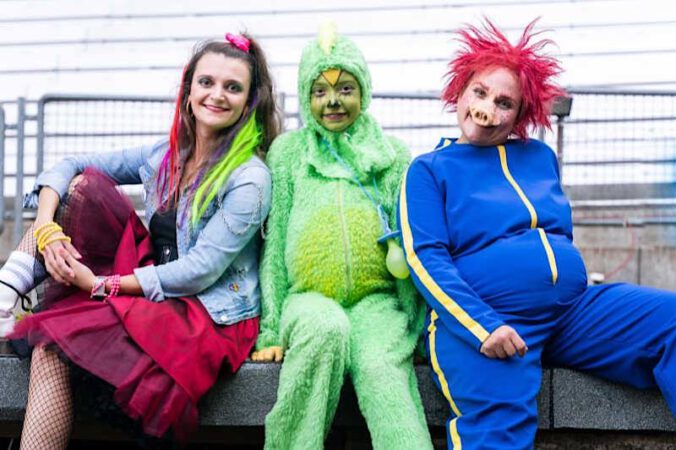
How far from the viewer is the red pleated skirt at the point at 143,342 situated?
3.38 metres

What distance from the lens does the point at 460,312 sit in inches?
133

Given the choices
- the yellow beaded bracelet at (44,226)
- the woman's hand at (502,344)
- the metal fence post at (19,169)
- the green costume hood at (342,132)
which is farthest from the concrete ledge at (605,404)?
the metal fence post at (19,169)

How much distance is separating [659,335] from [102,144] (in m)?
3.73

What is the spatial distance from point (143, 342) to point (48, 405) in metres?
0.35

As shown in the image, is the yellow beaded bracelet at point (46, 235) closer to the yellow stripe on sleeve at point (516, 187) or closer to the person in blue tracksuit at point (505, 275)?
the person in blue tracksuit at point (505, 275)

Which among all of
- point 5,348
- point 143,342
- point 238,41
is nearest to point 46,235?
point 5,348

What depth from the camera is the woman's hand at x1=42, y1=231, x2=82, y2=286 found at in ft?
11.9

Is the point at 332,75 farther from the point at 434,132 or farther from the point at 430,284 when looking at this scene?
the point at 434,132

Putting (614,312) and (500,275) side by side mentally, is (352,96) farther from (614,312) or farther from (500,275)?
(614,312)

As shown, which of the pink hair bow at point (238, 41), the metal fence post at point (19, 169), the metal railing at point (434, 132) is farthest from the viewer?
the metal railing at point (434, 132)

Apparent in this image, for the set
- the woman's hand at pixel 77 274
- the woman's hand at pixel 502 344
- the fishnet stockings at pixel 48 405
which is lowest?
the fishnet stockings at pixel 48 405

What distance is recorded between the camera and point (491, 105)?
3635mm

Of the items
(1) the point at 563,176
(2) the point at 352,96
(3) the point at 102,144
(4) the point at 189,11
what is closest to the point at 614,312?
(2) the point at 352,96

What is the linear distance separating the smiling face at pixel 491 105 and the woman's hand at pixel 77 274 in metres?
1.30
